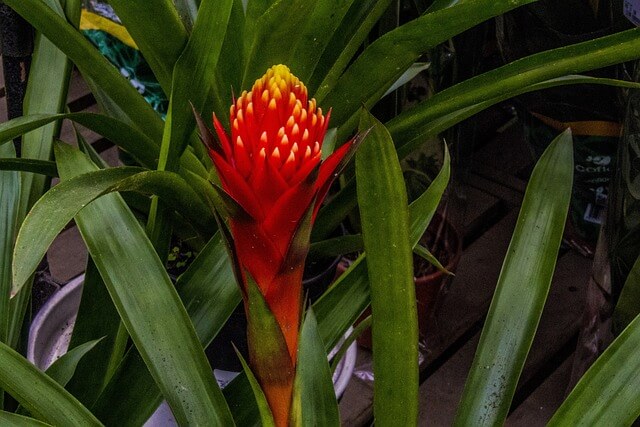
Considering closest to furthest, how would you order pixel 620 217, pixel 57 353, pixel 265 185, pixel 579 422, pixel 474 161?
pixel 265 185 → pixel 579 422 → pixel 57 353 → pixel 620 217 → pixel 474 161

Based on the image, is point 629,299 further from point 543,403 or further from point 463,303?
point 463,303

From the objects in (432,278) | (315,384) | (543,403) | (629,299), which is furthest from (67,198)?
(543,403)

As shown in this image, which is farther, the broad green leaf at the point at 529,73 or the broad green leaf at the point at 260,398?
the broad green leaf at the point at 529,73

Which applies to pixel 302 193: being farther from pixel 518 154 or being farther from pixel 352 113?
pixel 518 154

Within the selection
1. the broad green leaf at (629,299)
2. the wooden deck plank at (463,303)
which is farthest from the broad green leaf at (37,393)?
the wooden deck plank at (463,303)

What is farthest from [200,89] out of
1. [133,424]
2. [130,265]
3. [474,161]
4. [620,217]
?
[474,161]

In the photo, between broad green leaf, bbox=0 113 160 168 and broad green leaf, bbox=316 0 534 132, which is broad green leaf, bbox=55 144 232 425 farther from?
broad green leaf, bbox=316 0 534 132

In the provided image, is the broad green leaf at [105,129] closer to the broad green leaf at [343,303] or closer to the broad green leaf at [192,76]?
the broad green leaf at [192,76]
